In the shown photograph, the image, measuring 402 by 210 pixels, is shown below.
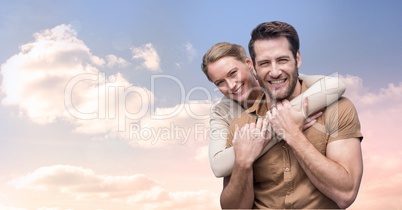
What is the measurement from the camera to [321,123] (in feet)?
10.7

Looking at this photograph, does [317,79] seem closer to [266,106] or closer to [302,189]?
[266,106]

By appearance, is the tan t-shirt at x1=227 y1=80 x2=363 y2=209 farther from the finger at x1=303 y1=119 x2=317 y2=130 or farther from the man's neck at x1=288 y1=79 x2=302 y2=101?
the man's neck at x1=288 y1=79 x2=302 y2=101

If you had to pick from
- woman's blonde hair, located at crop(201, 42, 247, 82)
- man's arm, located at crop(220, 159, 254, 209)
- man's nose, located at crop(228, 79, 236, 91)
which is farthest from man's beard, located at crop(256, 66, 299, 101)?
woman's blonde hair, located at crop(201, 42, 247, 82)

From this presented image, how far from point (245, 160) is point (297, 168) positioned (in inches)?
14.6

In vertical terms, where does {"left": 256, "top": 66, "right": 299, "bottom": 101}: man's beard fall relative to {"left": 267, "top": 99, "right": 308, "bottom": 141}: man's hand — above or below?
above

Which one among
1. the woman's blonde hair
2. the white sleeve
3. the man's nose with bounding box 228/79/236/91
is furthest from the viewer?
the woman's blonde hair

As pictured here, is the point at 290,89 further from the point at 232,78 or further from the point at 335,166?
the point at 232,78

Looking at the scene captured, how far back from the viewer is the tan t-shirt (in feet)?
10.5

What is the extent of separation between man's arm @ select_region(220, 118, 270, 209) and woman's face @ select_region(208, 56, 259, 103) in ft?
3.21

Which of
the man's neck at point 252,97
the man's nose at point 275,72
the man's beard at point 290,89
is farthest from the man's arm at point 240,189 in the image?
the man's neck at point 252,97

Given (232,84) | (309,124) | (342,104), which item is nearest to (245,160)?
(309,124)

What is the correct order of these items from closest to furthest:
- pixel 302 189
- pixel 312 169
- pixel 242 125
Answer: pixel 312 169 < pixel 302 189 < pixel 242 125

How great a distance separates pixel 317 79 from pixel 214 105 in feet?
3.84

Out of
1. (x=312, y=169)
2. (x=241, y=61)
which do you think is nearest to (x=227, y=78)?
(x=241, y=61)
